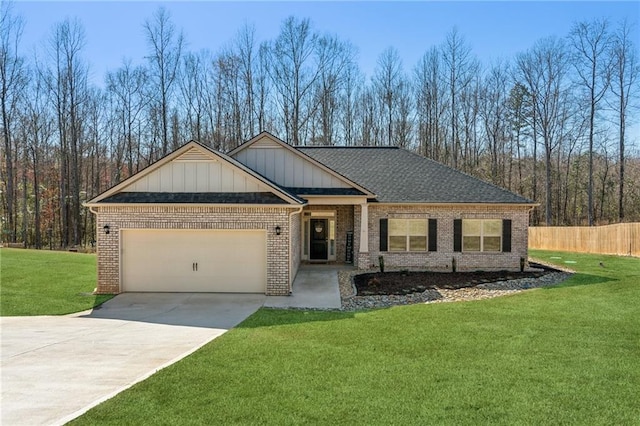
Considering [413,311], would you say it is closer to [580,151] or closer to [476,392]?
[476,392]

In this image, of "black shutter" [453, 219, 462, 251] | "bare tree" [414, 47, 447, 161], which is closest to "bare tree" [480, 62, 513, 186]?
"bare tree" [414, 47, 447, 161]

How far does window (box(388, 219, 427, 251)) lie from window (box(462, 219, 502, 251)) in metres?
1.67

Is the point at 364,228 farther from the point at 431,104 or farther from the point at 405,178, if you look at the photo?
the point at 431,104

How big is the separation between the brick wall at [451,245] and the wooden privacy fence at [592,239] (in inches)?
363

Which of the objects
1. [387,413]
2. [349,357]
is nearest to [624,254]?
[349,357]

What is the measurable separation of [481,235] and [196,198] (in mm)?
11632

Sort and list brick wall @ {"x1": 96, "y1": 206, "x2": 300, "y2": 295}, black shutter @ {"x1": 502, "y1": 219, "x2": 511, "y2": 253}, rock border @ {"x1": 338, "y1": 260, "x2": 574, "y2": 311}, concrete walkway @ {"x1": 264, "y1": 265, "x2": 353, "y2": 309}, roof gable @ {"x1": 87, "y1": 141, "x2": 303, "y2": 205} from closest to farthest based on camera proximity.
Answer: concrete walkway @ {"x1": 264, "y1": 265, "x2": 353, "y2": 309}, rock border @ {"x1": 338, "y1": 260, "x2": 574, "y2": 311}, brick wall @ {"x1": 96, "y1": 206, "x2": 300, "y2": 295}, roof gable @ {"x1": 87, "y1": 141, "x2": 303, "y2": 205}, black shutter @ {"x1": 502, "y1": 219, "x2": 511, "y2": 253}

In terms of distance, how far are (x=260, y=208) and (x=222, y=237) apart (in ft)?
4.96

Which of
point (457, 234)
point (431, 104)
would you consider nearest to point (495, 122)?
point (431, 104)

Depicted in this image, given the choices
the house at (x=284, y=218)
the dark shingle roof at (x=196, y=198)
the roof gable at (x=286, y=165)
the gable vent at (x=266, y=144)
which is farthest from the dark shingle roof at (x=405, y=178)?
the dark shingle roof at (x=196, y=198)

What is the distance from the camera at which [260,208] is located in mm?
13352

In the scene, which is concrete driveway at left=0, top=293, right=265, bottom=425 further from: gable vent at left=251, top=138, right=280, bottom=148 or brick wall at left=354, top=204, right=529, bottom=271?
brick wall at left=354, top=204, right=529, bottom=271

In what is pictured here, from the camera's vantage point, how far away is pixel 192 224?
44.4ft

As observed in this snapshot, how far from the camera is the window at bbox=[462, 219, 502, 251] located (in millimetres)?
18688
